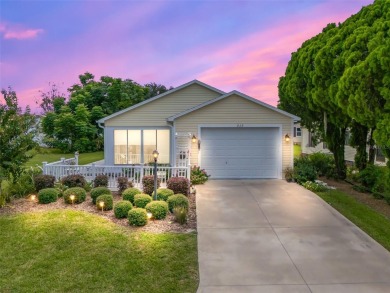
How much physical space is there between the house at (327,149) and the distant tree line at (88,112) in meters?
18.2

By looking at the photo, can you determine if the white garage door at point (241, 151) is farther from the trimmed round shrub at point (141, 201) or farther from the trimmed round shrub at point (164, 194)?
the trimmed round shrub at point (141, 201)

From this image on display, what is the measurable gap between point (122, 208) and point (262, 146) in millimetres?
7668

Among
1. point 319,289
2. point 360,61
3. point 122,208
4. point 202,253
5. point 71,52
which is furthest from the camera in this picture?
point 71,52

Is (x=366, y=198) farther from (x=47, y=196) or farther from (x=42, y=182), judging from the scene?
(x=42, y=182)

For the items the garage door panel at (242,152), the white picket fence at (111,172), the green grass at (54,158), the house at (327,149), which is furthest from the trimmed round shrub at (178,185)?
the green grass at (54,158)

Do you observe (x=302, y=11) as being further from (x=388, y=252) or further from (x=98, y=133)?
(x=98, y=133)

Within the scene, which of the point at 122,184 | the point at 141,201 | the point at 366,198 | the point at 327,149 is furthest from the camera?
the point at 327,149

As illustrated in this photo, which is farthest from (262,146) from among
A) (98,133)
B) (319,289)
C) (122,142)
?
(98,133)

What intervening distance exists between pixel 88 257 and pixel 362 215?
7743mm

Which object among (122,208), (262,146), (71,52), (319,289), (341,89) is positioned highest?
(71,52)

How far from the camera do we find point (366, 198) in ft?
39.0

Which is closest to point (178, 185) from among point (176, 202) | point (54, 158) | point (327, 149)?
point (176, 202)

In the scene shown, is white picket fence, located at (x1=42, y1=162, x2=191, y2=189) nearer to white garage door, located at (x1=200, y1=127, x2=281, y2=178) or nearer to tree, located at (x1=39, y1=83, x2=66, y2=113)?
white garage door, located at (x1=200, y1=127, x2=281, y2=178)

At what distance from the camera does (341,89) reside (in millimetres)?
10695
